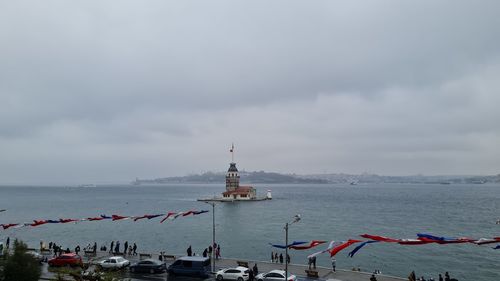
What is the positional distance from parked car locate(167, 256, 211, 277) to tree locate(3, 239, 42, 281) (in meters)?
10.8

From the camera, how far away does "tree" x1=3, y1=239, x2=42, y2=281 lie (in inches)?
994

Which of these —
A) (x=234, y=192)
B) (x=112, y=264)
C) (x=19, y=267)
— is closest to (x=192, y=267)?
(x=112, y=264)

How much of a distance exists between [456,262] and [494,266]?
14.3 feet

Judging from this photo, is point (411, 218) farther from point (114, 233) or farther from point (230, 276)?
point (230, 276)

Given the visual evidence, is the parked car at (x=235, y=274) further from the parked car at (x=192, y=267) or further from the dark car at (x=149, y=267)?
the dark car at (x=149, y=267)

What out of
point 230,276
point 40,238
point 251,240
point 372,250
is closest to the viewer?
point 230,276

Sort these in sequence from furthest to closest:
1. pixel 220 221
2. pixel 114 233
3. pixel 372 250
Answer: pixel 220 221 < pixel 114 233 < pixel 372 250

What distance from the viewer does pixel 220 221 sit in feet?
339

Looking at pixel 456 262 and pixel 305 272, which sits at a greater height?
pixel 305 272

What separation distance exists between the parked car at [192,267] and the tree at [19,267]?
1084 cm

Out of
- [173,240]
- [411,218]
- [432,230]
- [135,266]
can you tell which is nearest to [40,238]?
[173,240]

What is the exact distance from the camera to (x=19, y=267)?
1000 inches

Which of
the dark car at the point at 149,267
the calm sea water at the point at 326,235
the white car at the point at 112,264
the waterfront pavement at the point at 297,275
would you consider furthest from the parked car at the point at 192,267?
the calm sea water at the point at 326,235

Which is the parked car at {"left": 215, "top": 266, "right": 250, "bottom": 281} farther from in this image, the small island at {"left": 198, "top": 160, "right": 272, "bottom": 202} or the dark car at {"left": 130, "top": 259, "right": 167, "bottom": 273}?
the small island at {"left": 198, "top": 160, "right": 272, "bottom": 202}
